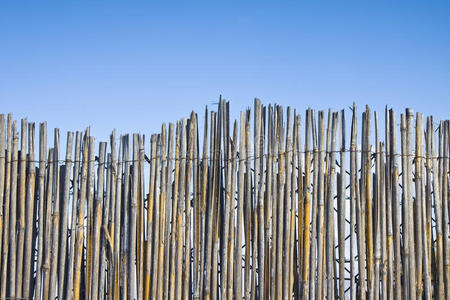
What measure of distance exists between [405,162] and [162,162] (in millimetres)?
1955

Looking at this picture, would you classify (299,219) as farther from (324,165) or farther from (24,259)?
(24,259)

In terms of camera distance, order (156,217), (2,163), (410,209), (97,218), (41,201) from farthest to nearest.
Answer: (2,163), (41,201), (97,218), (156,217), (410,209)

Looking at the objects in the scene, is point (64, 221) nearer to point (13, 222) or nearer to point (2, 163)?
point (13, 222)

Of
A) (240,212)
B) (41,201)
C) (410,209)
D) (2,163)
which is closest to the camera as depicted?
(410,209)

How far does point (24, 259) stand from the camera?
526 cm

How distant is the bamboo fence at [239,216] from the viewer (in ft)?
15.6

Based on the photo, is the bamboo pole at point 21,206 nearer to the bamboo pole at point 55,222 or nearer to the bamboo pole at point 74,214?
the bamboo pole at point 55,222

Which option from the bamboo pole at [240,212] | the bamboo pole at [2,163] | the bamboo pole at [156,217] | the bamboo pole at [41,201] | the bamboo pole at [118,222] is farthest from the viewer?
the bamboo pole at [2,163]

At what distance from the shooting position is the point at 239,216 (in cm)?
492

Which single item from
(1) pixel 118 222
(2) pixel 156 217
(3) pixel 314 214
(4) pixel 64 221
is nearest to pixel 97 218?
(1) pixel 118 222

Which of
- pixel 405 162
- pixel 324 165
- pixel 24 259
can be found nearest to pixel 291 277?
pixel 324 165

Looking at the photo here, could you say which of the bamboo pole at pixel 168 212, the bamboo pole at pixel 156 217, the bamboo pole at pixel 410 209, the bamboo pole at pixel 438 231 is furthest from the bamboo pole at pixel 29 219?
the bamboo pole at pixel 438 231

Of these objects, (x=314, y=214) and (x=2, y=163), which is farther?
(x=2, y=163)

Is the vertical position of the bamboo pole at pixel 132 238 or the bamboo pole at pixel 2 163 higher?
the bamboo pole at pixel 2 163
